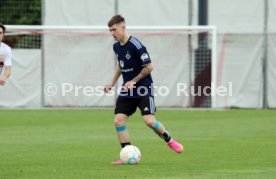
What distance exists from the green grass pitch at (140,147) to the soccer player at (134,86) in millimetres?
509

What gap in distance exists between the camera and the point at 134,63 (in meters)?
12.0

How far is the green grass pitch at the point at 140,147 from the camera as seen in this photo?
10.4 metres

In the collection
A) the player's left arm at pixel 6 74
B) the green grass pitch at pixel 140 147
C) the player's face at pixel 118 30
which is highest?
the player's face at pixel 118 30

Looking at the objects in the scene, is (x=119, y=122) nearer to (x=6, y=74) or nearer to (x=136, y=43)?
(x=136, y=43)

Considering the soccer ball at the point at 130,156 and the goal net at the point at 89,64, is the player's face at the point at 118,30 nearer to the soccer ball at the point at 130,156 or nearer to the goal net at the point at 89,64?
the soccer ball at the point at 130,156

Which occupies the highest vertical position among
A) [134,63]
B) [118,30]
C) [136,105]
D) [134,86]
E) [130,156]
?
[118,30]

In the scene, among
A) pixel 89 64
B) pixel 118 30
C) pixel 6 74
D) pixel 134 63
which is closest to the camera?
pixel 118 30

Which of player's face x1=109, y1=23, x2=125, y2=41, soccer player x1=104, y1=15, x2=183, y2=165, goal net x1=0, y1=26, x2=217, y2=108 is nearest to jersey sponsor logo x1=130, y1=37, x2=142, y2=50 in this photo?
soccer player x1=104, y1=15, x2=183, y2=165

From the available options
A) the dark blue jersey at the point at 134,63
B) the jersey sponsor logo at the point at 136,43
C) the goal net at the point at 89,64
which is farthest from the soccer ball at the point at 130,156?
the goal net at the point at 89,64

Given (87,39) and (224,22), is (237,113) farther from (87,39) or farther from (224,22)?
(87,39)

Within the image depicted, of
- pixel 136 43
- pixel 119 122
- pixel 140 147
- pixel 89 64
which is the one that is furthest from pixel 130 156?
pixel 89 64

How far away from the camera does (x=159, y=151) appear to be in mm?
13430

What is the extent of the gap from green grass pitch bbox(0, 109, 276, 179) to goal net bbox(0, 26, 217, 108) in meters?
3.42

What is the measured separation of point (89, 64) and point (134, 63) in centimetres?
1593
